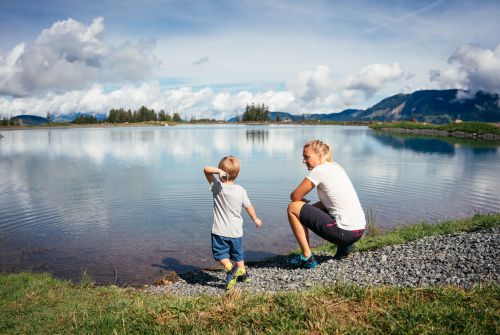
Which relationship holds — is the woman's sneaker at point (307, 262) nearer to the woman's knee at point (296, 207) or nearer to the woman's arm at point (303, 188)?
the woman's knee at point (296, 207)

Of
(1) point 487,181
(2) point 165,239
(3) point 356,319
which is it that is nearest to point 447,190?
(1) point 487,181

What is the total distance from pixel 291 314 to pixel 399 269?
11.5 ft

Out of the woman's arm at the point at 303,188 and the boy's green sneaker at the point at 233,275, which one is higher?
the woman's arm at the point at 303,188

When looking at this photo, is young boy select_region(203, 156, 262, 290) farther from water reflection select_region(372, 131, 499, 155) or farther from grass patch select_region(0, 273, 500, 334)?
water reflection select_region(372, 131, 499, 155)

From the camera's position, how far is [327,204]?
27.0ft

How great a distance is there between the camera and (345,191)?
791cm

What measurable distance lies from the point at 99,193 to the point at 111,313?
17.1 metres

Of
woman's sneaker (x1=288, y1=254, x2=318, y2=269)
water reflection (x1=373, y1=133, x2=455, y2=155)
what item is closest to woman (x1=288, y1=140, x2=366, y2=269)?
woman's sneaker (x1=288, y1=254, x2=318, y2=269)

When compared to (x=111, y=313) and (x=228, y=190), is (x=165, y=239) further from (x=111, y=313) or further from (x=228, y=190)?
(x=111, y=313)

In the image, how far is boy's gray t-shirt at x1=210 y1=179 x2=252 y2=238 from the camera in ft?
25.6

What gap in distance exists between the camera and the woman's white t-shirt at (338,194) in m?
7.82

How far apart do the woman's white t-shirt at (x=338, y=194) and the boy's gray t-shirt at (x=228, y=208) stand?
1.55 meters

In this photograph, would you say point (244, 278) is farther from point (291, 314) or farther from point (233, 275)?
point (291, 314)

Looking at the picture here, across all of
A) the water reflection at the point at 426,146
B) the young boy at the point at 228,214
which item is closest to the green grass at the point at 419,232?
the young boy at the point at 228,214
